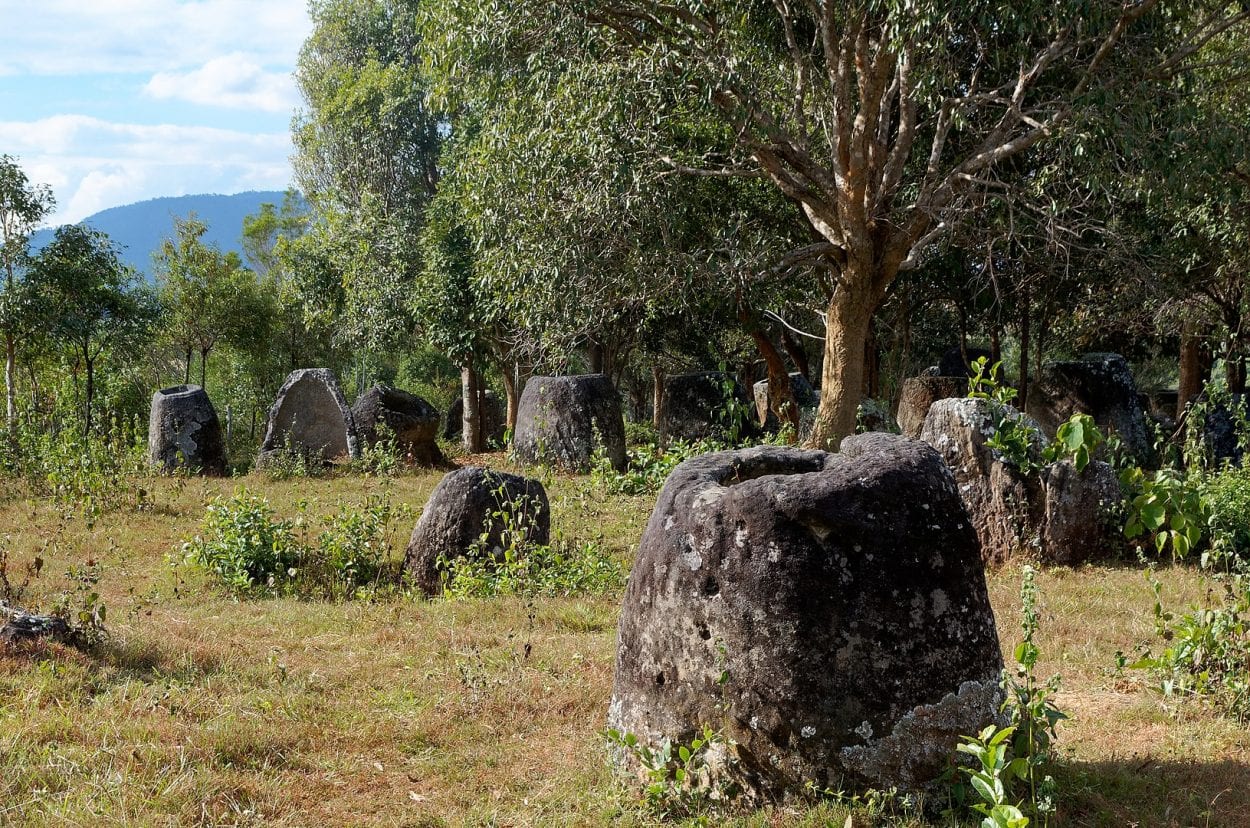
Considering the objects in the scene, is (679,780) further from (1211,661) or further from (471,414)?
(471,414)

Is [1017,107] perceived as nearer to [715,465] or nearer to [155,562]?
[715,465]

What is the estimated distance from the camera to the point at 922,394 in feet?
59.7

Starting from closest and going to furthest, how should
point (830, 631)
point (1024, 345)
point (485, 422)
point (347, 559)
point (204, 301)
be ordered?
point (830, 631) < point (347, 559) < point (1024, 345) < point (485, 422) < point (204, 301)

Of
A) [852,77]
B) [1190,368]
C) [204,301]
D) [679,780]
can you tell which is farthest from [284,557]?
[204,301]

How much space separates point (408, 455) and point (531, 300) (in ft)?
13.5

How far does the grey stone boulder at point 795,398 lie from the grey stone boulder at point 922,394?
1.57 meters

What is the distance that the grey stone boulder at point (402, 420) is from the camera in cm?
1744

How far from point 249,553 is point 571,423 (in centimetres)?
741

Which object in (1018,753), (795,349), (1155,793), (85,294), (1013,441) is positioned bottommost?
(1155,793)

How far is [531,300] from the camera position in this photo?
48.4 ft

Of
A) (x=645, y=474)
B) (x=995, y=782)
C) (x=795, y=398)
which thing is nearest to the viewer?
(x=995, y=782)

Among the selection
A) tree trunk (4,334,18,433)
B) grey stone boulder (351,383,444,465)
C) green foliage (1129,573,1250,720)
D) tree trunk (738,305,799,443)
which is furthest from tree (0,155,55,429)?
green foliage (1129,573,1250,720)

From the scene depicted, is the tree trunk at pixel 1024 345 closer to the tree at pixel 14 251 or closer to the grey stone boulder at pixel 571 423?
the grey stone boulder at pixel 571 423

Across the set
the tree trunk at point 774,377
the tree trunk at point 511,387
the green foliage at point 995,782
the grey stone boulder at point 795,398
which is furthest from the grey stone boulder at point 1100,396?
the green foliage at point 995,782
